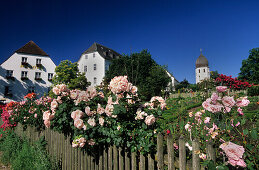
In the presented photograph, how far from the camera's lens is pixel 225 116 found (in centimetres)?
151

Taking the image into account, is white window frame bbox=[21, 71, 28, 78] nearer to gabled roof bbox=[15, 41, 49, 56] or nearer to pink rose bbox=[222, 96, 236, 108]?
gabled roof bbox=[15, 41, 49, 56]

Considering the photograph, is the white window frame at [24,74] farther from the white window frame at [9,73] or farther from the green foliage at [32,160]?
the green foliage at [32,160]

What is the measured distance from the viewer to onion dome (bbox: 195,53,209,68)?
67.1 meters

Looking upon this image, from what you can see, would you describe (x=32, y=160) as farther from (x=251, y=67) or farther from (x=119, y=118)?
(x=251, y=67)

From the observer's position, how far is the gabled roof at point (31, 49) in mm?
24978

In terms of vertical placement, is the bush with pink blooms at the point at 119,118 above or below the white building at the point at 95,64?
below

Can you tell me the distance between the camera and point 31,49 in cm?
2597

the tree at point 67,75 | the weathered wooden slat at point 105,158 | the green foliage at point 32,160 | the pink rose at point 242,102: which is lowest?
the green foliage at point 32,160

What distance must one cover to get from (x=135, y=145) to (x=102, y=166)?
0.93m

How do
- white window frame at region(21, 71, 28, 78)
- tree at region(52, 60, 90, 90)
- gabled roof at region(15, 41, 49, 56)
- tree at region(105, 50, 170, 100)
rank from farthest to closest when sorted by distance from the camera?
gabled roof at region(15, 41, 49, 56) < white window frame at region(21, 71, 28, 78) < tree at region(105, 50, 170, 100) < tree at region(52, 60, 90, 90)

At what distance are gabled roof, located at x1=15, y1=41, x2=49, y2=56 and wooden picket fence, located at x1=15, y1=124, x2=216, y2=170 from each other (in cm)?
2666

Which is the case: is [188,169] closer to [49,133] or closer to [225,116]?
[225,116]

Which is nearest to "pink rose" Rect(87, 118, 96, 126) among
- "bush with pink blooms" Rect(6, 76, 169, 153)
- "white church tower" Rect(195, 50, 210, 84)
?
"bush with pink blooms" Rect(6, 76, 169, 153)

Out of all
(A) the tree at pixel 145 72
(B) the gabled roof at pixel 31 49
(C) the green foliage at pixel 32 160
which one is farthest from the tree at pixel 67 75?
(C) the green foliage at pixel 32 160
